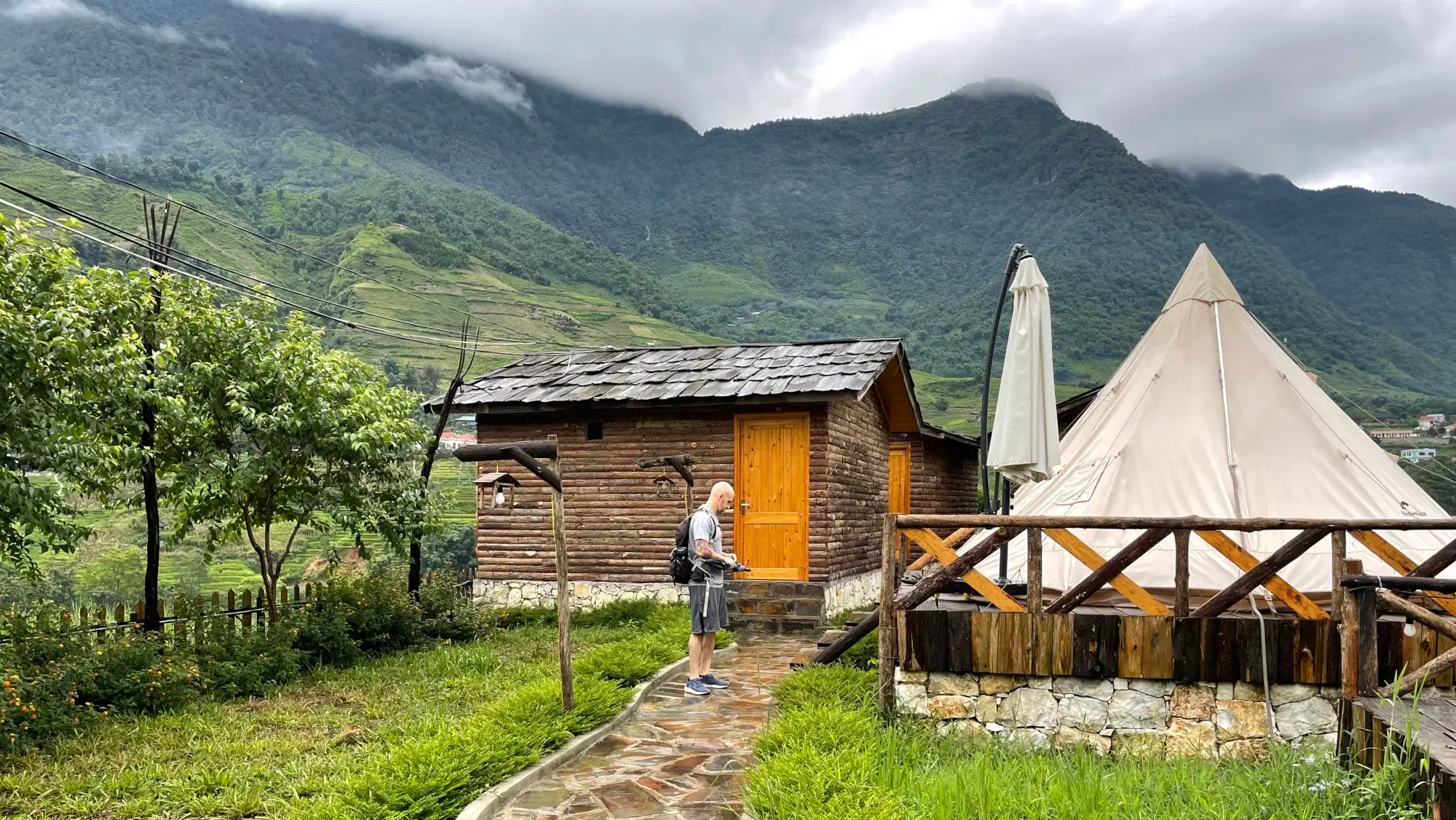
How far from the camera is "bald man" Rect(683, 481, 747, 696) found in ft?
26.1

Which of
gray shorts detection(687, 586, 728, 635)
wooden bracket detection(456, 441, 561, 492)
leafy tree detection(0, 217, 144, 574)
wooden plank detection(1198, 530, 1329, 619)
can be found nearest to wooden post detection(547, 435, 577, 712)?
wooden bracket detection(456, 441, 561, 492)

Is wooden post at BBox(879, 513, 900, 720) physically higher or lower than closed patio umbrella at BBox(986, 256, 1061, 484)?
lower

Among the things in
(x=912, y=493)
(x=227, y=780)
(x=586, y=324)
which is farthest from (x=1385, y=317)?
(x=227, y=780)

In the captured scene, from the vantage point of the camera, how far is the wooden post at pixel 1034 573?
6.42m

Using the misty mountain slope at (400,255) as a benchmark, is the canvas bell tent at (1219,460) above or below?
below

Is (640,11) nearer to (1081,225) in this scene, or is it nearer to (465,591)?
(1081,225)

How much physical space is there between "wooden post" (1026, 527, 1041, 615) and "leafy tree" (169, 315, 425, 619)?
7.27 meters

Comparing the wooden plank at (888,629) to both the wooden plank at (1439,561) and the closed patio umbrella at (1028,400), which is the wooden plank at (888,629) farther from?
the wooden plank at (1439,561)

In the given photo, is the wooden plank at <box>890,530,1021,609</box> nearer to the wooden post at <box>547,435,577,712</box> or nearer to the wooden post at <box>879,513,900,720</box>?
the wooden post at <box>879,513,900,720</box>

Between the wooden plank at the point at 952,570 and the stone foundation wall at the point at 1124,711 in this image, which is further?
the wooden plank at the point at 952,570

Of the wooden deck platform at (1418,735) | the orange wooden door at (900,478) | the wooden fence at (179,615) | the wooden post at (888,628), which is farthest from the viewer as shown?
the orange wooden door at (900,478)

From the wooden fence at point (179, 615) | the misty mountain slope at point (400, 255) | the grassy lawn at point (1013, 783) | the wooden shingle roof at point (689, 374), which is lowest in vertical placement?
the grassy lawn at point (1013, 783)

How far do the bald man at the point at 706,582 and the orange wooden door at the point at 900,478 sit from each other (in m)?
13.5

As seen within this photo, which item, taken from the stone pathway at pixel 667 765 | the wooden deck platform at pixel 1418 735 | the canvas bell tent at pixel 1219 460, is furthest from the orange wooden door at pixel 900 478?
the wooden deck platform at pixel 1418 735
